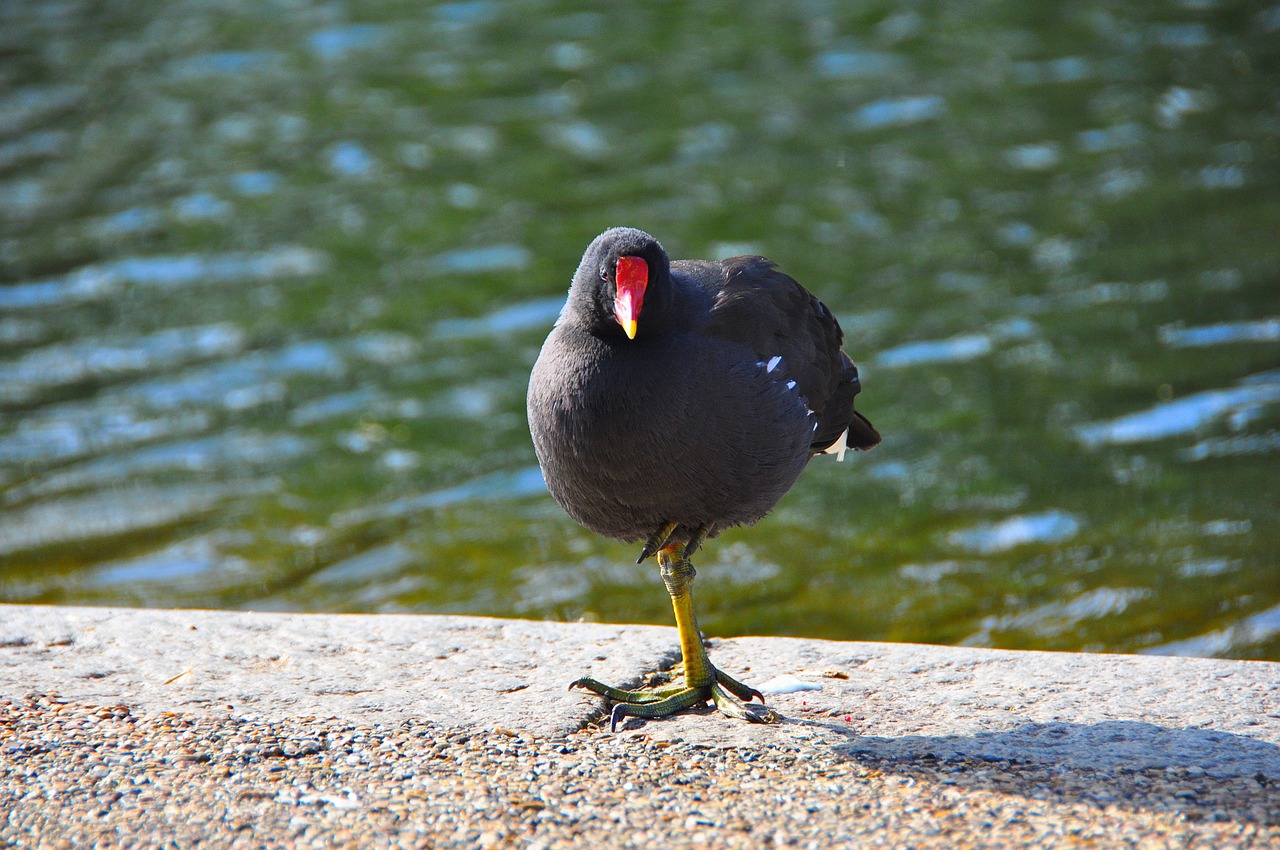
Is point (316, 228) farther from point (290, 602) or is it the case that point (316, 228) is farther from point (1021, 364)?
point (1021, 364)

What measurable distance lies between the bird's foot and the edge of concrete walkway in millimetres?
47

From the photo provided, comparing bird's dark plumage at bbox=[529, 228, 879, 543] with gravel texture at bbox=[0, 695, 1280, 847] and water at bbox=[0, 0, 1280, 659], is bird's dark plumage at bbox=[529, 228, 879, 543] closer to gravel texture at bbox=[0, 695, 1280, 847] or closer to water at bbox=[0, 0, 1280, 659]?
gravel texture at bbox=[0, 695, 1280, 847]

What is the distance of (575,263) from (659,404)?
17.8ft

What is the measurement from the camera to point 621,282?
10.7 ft

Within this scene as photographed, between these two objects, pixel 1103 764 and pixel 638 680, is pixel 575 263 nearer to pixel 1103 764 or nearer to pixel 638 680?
pixel 638 680

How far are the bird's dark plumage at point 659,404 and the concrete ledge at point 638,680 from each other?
565 mm

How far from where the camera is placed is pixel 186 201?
1002cm

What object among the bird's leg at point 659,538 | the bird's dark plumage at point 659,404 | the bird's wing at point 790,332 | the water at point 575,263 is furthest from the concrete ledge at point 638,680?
the water at point 575,263

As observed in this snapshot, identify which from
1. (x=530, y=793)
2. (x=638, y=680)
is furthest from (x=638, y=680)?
(x=530, y=793)

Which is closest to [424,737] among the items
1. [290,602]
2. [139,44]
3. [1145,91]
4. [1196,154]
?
[290,602]

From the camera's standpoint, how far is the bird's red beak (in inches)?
127

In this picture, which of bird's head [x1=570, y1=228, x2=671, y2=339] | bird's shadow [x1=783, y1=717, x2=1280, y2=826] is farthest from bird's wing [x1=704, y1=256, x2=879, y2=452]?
bird's shadow [x1=783, y1=717, x2=1280, y2=826]

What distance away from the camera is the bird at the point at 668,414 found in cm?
331

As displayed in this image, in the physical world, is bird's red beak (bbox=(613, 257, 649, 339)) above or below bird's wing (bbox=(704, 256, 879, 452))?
above
